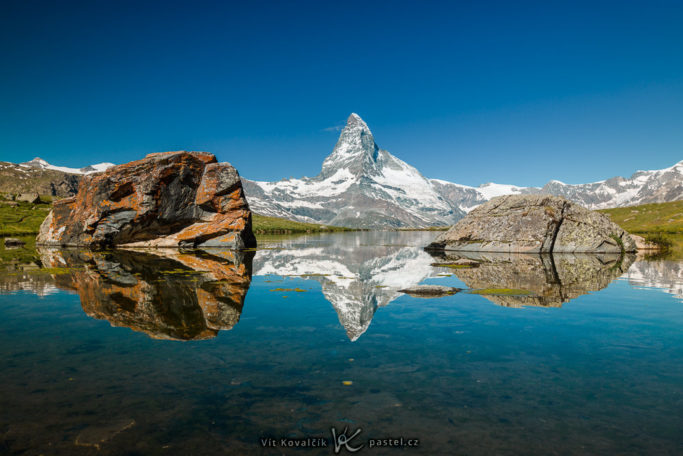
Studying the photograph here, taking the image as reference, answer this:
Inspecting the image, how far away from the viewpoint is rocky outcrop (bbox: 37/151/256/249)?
2066 inches

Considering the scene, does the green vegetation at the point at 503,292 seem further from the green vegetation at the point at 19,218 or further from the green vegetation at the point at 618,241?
the green vegetation at the point at 19,218

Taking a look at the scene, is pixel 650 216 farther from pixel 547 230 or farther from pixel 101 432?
pixel 101 432

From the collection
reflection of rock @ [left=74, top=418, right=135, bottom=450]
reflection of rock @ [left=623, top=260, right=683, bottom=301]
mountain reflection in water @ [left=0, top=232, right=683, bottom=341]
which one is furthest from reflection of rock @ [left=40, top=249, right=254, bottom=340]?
reflection of rock @ [left=623, top=260, right=683, bottom=301]

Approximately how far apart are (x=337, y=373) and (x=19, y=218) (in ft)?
411

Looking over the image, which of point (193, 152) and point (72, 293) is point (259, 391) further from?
point (193, 152)

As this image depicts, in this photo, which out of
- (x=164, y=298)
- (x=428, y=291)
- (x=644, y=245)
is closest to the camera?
(x=164, y=298)

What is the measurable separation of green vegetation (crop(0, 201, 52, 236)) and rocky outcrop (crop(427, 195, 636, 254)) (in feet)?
309

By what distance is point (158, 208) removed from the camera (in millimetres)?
53125

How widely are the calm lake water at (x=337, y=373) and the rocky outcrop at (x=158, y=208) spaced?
3758 centimetres

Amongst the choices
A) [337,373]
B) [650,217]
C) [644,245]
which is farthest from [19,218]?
[650,217]

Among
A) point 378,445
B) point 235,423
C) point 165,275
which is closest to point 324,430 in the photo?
point 378,445

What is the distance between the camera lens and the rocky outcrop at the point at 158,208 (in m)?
52.5

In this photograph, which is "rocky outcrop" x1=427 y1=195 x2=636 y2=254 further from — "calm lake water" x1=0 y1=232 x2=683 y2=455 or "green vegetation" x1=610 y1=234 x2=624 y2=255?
"calm lake water" x1=0 y1=232 x2=683 y2=455

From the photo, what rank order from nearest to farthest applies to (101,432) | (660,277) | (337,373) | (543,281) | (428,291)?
(101,432) < (337,373) < (428,291) < (543,281) < (660,277)
